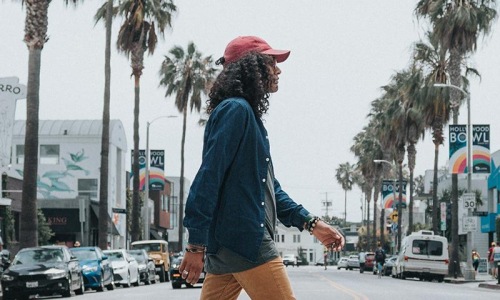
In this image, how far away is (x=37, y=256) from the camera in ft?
86.4

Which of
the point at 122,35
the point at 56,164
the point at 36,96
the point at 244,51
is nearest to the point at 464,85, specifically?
the point at 122,35

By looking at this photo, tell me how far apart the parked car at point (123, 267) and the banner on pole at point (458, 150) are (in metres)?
13.9

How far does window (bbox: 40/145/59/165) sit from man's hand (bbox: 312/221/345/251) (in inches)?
2448

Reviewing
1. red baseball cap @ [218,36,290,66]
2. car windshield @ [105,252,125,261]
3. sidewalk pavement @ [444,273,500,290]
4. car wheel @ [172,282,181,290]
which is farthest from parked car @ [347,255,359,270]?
red baseball cap @ [218,36,290,66]

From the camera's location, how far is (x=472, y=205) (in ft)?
139

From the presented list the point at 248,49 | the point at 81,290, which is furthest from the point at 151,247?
the point at 248,49

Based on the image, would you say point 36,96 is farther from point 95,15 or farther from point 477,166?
point 477,166

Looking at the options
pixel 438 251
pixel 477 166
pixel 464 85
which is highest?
pixel 464 85

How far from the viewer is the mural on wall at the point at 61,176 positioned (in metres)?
66.2

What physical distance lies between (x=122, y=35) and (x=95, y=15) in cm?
216

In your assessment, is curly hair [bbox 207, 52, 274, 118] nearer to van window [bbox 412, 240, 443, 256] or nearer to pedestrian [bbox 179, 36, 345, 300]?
pedestrian [bbox 179, 36, 345, 300]

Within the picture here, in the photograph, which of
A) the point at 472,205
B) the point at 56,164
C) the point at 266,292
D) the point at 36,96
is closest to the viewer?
the point at 266,292

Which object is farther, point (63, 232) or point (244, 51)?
point (63, 232)

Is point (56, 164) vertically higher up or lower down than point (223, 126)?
higher up
